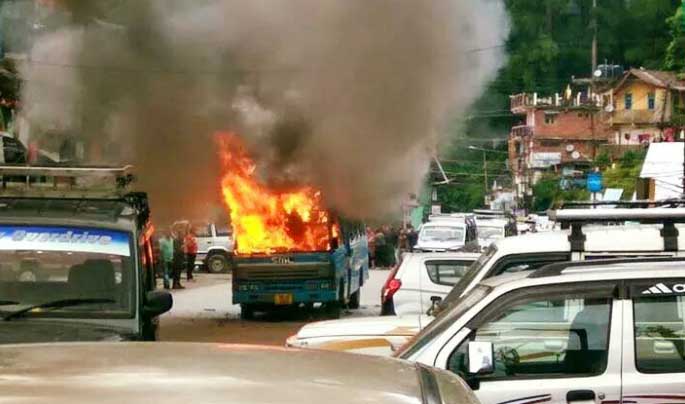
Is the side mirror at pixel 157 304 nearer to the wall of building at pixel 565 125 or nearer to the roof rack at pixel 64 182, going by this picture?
the roof rack at pixel 64 182

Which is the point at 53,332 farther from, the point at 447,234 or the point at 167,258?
the point at 447,234

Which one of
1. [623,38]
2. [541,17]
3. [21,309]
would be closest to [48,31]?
[21,309]

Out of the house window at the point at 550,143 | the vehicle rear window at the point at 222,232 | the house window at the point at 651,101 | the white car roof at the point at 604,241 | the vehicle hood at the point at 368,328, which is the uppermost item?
the house window at the point at 651,101

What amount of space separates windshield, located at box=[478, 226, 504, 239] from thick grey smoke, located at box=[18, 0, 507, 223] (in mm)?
9377

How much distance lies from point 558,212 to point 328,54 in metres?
19.2

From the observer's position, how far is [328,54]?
26.8 m

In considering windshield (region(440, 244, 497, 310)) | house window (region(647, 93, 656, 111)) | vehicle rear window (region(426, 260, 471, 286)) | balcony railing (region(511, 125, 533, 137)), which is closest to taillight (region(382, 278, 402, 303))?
vehicle rear window (region(426, 260, 471, 286))

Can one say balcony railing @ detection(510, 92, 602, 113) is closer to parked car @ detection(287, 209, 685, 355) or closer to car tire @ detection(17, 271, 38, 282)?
parked car @ detection(287, 209, 685, 355)

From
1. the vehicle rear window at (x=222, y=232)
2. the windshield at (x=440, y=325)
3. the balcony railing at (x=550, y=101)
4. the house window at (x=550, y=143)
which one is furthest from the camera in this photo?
the house window at (x=550, y=143)

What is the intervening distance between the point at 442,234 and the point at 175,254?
7.33 m

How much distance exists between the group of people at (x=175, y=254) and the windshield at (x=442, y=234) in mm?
6075

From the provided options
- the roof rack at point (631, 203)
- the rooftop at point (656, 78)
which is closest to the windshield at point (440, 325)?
the roof rack at point (631, 203)

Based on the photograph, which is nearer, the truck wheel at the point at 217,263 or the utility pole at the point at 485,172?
the truck wheel at the point at 217,263

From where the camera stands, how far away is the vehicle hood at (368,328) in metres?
8.30
